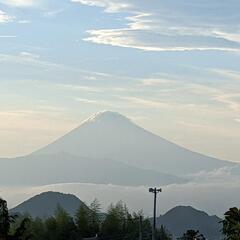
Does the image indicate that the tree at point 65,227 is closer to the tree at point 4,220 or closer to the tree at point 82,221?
the tree at point 82,221

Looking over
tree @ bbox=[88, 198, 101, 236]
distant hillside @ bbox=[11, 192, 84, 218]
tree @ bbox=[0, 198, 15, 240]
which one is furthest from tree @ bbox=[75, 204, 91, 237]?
distant hillside @ bbox=[11, 192, 84, 218]

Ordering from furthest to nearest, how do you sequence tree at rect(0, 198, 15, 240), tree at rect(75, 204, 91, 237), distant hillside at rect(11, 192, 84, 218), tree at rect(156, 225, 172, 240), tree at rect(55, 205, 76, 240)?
distant hillside at rect(11, 192, 84, 218) → tree at rect(156, 225, 172, 240) → tree at rect(75, 204, 91, 237) → tree at rect(55, 205, 76, 240) → tree at rect(0, 198, 15, 240)

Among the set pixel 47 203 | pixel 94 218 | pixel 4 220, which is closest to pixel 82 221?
pixel 94 218

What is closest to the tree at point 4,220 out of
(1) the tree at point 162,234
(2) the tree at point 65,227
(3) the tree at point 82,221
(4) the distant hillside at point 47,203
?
(2) the tree at point 65,227

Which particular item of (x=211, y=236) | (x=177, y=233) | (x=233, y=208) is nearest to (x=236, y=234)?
(x=233, y=208)

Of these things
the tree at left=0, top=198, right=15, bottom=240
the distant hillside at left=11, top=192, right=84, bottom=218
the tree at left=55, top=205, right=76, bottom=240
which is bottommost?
the tree at left=0, top=198, right=15, bottom=240

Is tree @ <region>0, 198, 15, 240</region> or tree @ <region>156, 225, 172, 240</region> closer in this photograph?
tree @ <region>0, 198, 15, 240</region>

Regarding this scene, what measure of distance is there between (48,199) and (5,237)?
16526 cm

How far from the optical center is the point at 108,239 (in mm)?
60000

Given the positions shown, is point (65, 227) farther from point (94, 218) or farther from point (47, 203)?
point (47, 203)

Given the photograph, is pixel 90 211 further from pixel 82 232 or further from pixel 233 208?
pixel 233 208

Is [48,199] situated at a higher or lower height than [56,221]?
higher

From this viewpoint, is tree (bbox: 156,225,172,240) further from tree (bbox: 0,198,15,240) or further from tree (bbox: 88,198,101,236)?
tree (bbox: 0,198,15,240)

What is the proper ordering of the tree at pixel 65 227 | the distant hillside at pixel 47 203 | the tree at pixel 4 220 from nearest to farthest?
the tree at pixel 4 220
the tree at pixel 65 227
the distant hillside at pixel 47 203
